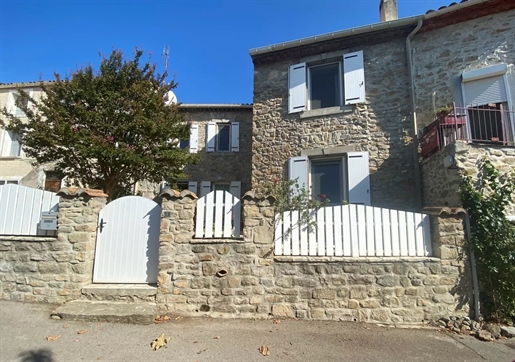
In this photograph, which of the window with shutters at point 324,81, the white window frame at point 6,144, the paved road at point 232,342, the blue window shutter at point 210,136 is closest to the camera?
the paved road at point 232,342

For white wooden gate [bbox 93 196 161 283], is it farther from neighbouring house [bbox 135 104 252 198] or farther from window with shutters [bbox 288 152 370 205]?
neighbouring house [bbox 135 104 252 198]

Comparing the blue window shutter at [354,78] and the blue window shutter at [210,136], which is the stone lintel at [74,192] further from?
the blue window shutter at [210,136]

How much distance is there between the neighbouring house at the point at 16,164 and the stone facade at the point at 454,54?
1408 cm

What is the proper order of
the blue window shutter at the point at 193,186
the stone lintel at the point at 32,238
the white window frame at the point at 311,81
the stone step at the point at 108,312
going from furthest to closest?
the blue window shutter at the point at 193,186 < the white window frame at the point at 311,81 < the stone lintel at the point at 32,238 < the stone step at the point at 108,312

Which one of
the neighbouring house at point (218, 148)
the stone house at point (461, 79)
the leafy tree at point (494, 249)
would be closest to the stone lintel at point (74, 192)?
the neighbouring house at point (218, 148)

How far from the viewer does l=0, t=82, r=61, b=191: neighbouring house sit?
479 inches

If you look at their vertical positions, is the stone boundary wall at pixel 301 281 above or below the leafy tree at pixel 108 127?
below

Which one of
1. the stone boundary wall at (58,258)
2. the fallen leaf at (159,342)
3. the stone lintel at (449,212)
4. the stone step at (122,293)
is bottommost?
the fallen leaf at (159,342)

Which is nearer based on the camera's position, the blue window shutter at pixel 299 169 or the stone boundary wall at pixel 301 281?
the stone boundary wall at pixel 301 281

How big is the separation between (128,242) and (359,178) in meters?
5.47

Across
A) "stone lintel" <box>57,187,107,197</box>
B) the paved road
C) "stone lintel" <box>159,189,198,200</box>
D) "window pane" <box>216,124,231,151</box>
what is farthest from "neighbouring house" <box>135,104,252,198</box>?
the paved road

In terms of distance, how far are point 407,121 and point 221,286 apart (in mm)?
6115

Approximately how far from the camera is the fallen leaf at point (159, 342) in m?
3.41

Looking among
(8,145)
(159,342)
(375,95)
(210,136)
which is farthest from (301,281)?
(8,145)
